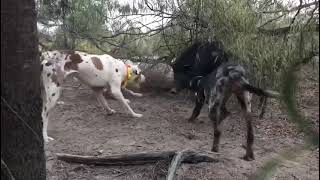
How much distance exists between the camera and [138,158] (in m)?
5.05

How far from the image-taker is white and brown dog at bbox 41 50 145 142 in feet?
21.0

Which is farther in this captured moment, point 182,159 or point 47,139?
point 47,139

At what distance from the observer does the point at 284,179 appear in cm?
470

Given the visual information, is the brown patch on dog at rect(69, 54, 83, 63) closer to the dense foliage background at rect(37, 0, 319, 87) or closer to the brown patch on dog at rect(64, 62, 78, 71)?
the brown patch on dog at rect(64, 62, 78, 71)

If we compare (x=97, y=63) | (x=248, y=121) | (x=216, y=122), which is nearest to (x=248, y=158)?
(x=248, y=121)

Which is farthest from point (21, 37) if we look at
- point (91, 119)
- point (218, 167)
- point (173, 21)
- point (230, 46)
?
point (173, 21)

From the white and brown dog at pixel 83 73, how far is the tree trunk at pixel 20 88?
2.76 metres

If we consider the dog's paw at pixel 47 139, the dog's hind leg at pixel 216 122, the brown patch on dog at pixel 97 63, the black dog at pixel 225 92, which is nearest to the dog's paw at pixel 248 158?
the black dog at pixel 225 92

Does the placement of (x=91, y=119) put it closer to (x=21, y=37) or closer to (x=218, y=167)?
(x=218, y=167)

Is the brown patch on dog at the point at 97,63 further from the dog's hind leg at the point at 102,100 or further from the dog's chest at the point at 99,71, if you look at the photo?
the dog's hind leg at the point at 102,100

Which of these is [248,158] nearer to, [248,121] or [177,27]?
[248,121]

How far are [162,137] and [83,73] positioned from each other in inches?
68.3

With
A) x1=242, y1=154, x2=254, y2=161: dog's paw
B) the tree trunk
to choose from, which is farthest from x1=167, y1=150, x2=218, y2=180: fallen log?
the tree trunk

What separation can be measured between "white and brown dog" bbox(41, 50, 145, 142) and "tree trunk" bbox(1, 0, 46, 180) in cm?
276
